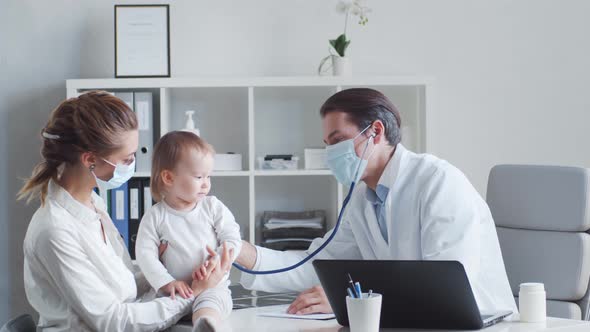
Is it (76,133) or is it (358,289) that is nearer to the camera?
(358,289)

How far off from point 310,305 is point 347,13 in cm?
212

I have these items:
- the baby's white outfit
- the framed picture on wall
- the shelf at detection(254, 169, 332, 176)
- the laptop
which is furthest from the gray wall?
the laptop

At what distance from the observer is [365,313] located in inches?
59.4

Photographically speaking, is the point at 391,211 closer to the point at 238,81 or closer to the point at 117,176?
the point at 117,176

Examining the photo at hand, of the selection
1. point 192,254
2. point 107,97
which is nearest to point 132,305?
point 192,254

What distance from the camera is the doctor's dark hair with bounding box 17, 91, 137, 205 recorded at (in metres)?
1.86

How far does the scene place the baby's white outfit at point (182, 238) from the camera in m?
1.96

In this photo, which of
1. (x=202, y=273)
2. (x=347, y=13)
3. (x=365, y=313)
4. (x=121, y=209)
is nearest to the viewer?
(x=365, y=313)

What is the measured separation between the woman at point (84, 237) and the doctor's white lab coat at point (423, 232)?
46cm

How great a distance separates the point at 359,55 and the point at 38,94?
1.54 m

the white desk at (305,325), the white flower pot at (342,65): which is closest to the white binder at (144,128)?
the white flower pot at (342,65)

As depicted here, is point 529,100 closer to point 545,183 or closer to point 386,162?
point 545,183

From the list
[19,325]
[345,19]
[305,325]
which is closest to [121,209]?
[345,19]

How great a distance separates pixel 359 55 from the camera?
12.3 ft
